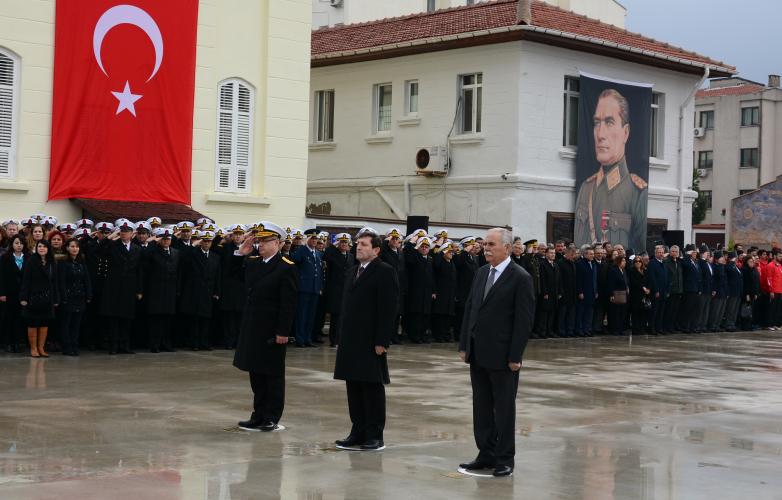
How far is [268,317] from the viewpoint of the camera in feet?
36.3

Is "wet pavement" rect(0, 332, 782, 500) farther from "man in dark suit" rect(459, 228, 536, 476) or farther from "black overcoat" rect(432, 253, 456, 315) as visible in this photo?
"black overcoat" rect(432, 253, 456, 315)

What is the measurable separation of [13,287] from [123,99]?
583 centimetres

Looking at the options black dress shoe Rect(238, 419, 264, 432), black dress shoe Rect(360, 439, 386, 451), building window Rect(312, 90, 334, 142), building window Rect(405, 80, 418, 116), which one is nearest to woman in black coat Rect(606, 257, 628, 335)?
building window Rect(405, 80, 418, 116)

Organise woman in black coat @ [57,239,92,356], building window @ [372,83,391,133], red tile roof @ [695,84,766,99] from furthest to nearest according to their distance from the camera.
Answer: red tile roof @ [695,84,766,99] < building window @ [372,83,391,133] < woman in black coat @ [57,239,92,356]

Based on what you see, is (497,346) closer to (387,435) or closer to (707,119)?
(387,435)

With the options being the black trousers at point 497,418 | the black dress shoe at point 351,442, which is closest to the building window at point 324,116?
the black dress shoe at point 351,442

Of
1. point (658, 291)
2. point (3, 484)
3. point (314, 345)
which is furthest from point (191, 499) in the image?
point (658, 291)

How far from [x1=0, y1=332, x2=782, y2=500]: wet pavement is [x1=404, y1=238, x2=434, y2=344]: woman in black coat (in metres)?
3.92

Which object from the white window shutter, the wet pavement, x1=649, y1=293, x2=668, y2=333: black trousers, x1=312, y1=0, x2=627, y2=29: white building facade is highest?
x1=312, y1=0, x2=627, y2=29: white building facade

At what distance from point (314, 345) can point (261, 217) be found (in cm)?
472

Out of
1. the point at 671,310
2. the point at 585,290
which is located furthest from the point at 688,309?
the point at 585,290

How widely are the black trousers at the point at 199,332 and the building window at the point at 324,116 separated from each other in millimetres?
15811

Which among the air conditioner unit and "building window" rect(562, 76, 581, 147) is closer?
the air conditioner unit

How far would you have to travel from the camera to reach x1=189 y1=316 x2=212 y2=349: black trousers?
1900 centimetres
